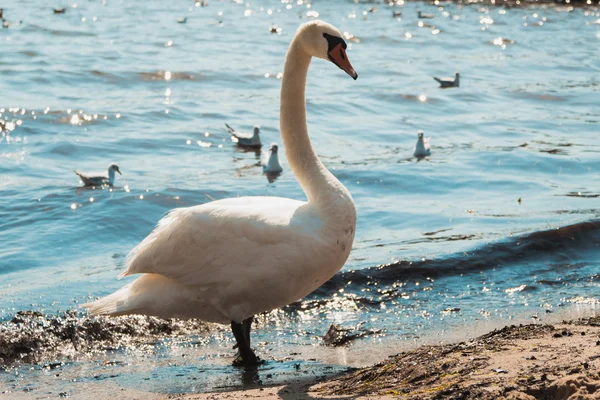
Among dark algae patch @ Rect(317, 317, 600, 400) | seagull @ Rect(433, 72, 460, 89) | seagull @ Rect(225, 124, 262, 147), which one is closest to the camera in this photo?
dark algae patch @ Rect(317, 317, 600, 400)

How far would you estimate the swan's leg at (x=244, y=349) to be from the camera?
258 inches

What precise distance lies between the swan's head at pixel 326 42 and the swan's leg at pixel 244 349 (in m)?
1.94

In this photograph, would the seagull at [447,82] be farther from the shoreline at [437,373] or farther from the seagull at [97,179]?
the shoreline at [437,373]

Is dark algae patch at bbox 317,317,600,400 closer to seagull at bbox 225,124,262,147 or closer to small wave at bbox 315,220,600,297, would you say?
small wave at bbox 315,220,600,297

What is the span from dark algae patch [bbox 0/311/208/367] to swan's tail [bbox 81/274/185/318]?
2.64 feet

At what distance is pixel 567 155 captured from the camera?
49.0ft

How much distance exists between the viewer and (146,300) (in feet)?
21.5

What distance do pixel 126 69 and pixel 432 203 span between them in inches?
511

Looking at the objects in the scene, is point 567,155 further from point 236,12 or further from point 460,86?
point 236,12

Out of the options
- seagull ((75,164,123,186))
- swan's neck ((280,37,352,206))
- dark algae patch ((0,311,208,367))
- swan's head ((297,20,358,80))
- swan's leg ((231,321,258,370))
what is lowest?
dark algae patch ((0,311,208,367))

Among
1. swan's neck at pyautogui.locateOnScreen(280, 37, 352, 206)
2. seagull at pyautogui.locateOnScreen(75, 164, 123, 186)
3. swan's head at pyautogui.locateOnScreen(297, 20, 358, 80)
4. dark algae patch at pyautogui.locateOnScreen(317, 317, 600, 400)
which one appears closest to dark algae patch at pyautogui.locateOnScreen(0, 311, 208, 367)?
swan's neck at pyautogui.locateOnScreen(280, 37, 352, 206)

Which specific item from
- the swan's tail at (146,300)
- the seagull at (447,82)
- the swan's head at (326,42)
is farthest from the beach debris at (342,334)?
the seagull at (447,82)

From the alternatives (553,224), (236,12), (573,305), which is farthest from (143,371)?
(236,12)

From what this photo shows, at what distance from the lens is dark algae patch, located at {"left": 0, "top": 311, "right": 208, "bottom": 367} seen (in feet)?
23.7
